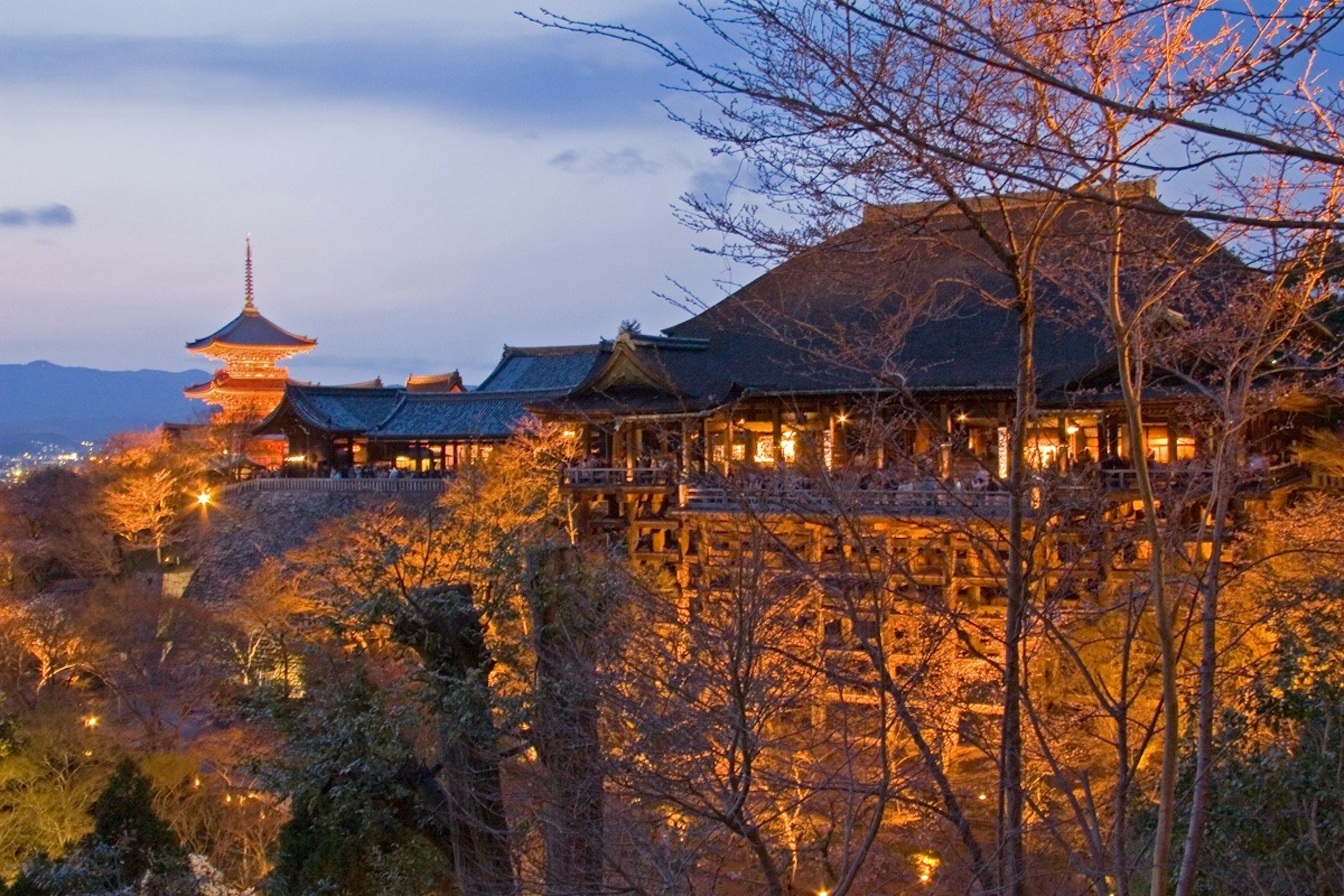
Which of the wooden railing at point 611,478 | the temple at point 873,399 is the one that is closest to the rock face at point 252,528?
the temple at point 873,399

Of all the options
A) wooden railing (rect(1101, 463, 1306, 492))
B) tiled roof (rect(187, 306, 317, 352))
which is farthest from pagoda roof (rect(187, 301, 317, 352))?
wooden railing (rect(1101, 463, 1306, 492))

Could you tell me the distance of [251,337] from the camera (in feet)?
133

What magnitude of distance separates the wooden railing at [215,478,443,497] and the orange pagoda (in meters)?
8.59

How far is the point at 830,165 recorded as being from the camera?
427 centimetres

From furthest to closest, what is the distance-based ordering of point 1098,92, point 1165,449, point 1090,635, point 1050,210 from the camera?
point 1165,449
point 1090,635
point 1050,210
point 1098,92

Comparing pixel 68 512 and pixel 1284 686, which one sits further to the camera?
pixel 68 512

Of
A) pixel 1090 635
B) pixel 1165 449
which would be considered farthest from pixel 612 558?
pixel 1165 449

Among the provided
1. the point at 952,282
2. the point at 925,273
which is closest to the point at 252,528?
the point at 925,273

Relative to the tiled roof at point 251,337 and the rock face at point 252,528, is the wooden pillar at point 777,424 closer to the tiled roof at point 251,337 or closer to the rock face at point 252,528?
the rock face at point 252,528

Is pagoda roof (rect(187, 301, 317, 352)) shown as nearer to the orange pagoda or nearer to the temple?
the orange pagoda

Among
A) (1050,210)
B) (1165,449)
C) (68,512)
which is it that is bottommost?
(68,512)

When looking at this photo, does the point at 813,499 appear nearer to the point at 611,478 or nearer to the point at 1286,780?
the point at 1286,780

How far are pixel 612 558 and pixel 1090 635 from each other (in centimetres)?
528

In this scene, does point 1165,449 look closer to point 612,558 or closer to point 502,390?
point 612,558
